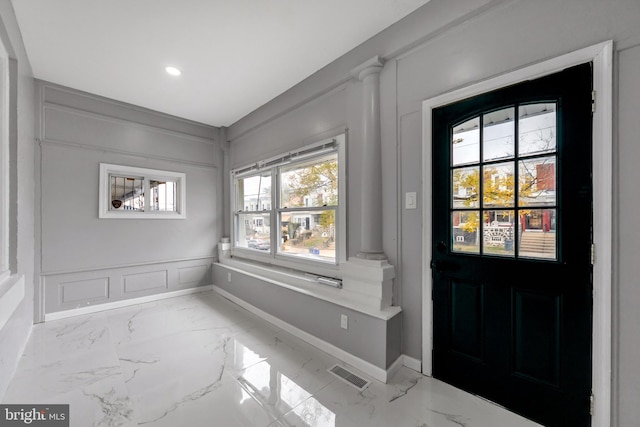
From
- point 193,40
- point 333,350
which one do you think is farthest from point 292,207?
point 193,40

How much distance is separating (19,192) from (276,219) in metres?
2.42

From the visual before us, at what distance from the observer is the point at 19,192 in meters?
2.24

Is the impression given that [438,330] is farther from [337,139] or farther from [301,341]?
[337,139]

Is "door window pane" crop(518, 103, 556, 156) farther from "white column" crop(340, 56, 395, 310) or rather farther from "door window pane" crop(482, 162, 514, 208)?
"white column" crop(340, 56, 395, 310)

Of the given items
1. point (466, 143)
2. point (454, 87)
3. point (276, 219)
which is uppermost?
point (454, 87)

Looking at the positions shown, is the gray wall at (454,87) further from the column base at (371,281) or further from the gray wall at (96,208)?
the gray wall at (96,208)

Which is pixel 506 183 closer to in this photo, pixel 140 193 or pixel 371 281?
pixel 371 281

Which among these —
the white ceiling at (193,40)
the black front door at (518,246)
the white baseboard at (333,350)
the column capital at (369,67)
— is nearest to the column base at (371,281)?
the black front door at (518,246)

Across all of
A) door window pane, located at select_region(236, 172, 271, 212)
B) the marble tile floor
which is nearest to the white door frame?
the marble tile floor

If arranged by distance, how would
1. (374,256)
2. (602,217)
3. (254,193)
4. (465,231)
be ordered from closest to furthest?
(602,217) → (465,231) → (374,256) → (254,193)

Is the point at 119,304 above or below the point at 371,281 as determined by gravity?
Answer: below

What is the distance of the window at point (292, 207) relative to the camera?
279cm

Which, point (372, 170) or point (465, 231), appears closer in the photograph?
point (465, 231)

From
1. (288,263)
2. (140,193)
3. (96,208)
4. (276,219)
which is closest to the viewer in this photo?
(288,263)
